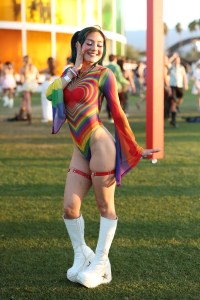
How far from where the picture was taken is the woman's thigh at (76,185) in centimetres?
→ 458

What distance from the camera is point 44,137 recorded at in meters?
14.4

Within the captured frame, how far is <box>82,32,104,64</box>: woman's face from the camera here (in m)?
4.47

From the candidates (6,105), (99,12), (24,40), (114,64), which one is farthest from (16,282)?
(99,12)

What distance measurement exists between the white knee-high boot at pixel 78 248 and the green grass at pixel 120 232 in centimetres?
11

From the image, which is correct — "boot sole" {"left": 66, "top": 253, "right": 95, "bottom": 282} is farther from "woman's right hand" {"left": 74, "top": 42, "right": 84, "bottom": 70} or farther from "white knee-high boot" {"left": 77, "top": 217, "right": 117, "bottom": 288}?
"woman's right hand" {"left": 74, "top": 42, "right": 84, "bottom": 70}

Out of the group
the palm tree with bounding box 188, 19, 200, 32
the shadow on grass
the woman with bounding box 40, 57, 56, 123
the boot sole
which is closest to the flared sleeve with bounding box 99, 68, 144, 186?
the boot sole

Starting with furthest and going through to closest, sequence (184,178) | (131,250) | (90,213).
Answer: (184,178) < (90,213) < (131,250)

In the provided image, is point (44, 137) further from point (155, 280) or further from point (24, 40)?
point (24, 40)

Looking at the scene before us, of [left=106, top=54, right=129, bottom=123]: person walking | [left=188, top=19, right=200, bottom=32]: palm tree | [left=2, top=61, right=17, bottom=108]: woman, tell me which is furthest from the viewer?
[left=188, top=19, right=200, bottom=32]: palm tree

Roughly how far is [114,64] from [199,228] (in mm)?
11092

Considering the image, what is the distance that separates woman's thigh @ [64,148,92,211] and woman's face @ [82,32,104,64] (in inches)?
27.3

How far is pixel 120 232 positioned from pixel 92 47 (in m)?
2.32

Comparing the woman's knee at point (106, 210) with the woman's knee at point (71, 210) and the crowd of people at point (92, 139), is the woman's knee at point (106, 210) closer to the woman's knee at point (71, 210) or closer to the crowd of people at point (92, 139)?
the crowd of people at point (92, 139)

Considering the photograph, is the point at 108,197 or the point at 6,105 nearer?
the point at 108,197
